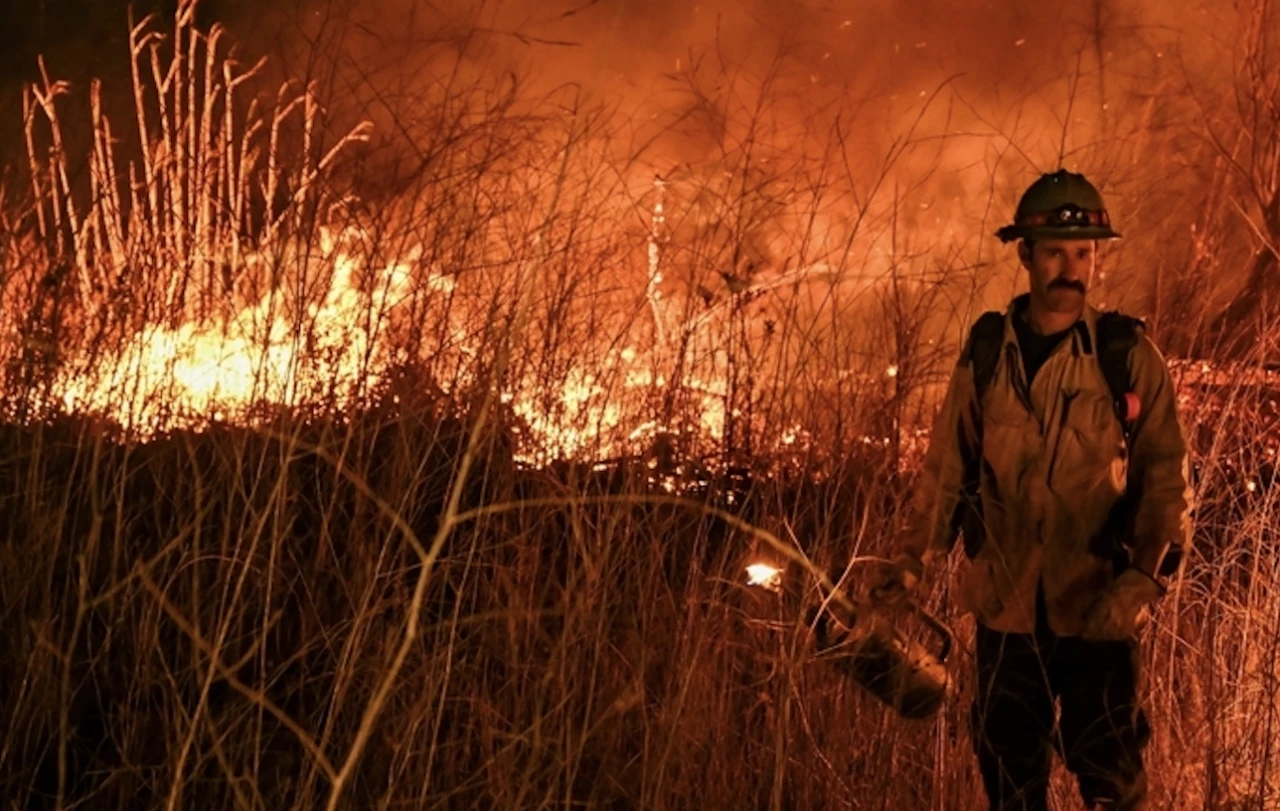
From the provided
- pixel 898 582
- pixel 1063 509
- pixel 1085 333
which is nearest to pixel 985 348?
pixel 1085 333

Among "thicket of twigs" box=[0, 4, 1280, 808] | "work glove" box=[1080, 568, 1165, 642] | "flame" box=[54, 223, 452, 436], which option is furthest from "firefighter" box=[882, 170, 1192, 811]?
"flame" box=[54, 223, 452, 436]

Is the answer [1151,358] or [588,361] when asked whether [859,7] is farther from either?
[1151,358]

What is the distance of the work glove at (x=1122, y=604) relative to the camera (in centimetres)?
318

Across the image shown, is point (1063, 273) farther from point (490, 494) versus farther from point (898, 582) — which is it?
point (490, 494)

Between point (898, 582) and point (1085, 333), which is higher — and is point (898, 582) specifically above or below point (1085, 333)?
below

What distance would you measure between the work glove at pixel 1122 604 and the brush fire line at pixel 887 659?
14.0 inches

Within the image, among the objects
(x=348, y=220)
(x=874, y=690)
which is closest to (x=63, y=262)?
(x=348, y=220)

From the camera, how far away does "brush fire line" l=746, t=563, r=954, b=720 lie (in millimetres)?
3514

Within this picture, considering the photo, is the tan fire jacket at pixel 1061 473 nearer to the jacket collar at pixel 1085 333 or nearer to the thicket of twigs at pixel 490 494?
the jacket collar at pixel 1085 333

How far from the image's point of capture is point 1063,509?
3.33 meters

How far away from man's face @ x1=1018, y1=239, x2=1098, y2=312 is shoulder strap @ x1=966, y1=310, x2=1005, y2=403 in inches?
4.5

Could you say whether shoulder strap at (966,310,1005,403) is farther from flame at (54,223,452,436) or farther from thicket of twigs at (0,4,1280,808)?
flame at (54,223,452,436)

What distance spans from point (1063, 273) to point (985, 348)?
218 mm

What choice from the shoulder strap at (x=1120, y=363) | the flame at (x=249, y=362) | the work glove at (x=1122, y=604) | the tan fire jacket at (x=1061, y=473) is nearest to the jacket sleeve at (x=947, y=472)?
the tan fire jacket at (x=1061, y=473)
